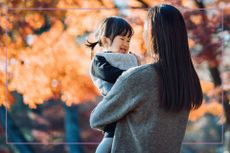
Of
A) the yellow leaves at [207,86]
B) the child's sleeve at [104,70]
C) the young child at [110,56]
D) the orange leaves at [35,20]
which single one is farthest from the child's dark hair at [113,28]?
the orange leaves at [35,20]

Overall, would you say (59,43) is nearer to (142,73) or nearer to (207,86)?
(207,86)

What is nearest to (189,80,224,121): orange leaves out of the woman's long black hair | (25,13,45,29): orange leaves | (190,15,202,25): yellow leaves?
(190,15,202,25): yellow leaves

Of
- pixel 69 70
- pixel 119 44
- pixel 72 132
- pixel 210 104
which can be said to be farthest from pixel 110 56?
pixel 72 132

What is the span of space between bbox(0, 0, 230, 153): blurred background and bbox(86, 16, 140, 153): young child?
1.90 meters

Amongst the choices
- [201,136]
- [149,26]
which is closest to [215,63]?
[201,136]

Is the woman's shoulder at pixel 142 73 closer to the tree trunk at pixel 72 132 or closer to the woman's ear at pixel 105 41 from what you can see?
the woman's ear at pixel 105 41

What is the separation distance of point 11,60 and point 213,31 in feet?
5.67

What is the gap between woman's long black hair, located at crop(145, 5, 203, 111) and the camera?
1.45m

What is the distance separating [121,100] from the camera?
4.78 feet

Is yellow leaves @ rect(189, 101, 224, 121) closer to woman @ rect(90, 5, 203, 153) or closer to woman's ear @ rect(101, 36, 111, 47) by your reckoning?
woman's ear @ rect(101, 36, 111, 47)

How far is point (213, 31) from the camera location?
14.0 feet

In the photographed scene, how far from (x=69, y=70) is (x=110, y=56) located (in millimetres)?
2238

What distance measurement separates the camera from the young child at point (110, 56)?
1.93 metres

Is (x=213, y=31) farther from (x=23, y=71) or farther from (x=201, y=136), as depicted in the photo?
(x=23, y=71)
